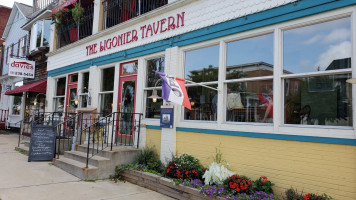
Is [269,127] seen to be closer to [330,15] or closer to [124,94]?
[330,15]

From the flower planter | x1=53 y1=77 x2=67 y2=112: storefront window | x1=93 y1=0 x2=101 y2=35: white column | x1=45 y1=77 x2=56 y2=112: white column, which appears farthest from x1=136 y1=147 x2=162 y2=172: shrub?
x1=45 y1=77 x2=56 y2=112: white column

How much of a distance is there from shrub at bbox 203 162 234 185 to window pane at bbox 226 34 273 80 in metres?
1.87

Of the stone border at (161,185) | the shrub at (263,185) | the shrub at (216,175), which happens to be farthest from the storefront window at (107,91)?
the shrub at (263,185)

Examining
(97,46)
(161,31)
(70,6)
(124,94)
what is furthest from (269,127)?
(70,6)

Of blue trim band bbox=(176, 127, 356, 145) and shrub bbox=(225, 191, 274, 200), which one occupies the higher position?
blue trim band bbox=(176, 127, 356, 145)

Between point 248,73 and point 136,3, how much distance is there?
17.2ft

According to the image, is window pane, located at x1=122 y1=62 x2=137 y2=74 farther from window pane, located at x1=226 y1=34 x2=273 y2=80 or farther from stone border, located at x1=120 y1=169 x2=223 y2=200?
window pane, located at x1=226 y1=34 x2=273 y2=80

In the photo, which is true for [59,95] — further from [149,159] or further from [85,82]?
[149,159]

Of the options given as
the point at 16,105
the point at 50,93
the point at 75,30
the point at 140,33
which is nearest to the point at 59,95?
the point at 50,93

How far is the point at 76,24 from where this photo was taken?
36.2 feet

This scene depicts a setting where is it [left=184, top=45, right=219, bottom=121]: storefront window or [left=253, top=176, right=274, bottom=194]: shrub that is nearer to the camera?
[left=253, top=176, right=274, bottom=194]: shrub

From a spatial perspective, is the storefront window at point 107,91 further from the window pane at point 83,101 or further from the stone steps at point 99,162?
the stone steps at point 99,162

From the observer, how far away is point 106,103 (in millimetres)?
8977

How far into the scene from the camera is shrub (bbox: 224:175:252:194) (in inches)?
165
